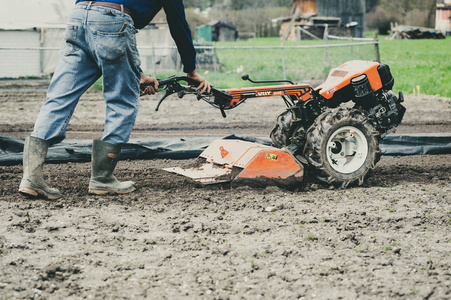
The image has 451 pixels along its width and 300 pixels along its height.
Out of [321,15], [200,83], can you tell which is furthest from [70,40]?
[321,15]

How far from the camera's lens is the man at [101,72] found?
4250 mm

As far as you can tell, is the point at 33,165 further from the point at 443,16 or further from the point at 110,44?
the point at 443,16

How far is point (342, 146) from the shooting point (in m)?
5.29

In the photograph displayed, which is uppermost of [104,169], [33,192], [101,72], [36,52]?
[101,72]

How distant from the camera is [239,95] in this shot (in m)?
5.05

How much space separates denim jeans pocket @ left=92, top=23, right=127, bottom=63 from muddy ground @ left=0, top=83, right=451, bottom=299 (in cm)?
114

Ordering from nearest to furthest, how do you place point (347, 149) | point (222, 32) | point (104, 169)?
point (104, 169) → point (347, 149) → point (222, 32)

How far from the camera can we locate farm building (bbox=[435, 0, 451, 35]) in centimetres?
4283

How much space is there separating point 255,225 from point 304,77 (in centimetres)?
1511

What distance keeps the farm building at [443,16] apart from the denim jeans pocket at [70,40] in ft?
134

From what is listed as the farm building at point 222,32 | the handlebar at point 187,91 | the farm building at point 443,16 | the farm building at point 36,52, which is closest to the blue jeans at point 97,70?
the handlebar at point 187,91

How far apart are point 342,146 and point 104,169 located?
2.18m

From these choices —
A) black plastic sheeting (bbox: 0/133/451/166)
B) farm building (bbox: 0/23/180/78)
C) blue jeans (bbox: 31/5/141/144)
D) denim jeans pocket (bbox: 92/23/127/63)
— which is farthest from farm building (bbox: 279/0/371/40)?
denim jeans pocket (bbox: 92/23/127/63)

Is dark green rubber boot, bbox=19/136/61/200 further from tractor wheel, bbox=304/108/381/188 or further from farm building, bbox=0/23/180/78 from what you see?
farm building, bbox=0/23/180/78
